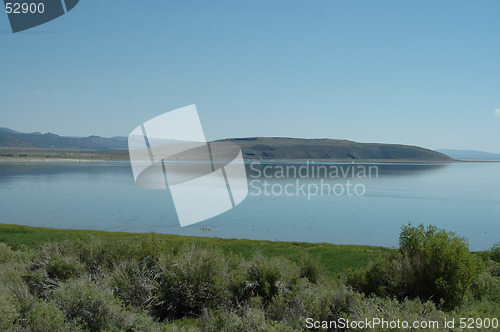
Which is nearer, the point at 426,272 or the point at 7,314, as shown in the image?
the point at 7,314

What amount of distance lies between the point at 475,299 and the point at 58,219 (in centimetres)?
3224

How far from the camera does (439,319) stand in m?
6.56

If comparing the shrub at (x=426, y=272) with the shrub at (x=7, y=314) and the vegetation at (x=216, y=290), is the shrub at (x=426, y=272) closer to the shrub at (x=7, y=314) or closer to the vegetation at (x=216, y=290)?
the vegetation at (x=216, y=290)

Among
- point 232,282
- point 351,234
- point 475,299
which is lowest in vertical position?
point 351,234

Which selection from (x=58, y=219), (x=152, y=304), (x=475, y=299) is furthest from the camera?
(x=58, y=219)

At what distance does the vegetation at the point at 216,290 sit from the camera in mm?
7043

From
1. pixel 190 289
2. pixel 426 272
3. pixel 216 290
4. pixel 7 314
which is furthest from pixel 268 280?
pixel 7 314

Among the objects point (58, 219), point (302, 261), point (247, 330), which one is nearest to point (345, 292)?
point (247, 330)

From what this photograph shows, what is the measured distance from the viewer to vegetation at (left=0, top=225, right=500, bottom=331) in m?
7.04

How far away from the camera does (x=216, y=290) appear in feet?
29.1

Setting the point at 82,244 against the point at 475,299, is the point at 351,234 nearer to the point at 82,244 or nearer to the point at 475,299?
the point at 475,299

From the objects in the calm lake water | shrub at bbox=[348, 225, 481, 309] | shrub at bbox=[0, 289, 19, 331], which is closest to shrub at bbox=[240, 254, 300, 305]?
shrub at bbox=[348, 225, 481, 309]

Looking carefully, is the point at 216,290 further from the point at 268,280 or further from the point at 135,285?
the point at 135,285

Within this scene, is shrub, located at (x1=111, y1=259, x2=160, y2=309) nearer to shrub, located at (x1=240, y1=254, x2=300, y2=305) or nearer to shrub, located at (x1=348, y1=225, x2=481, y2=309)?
shrub, located at (x1=240, y1=254, x2=300, y2=305)
